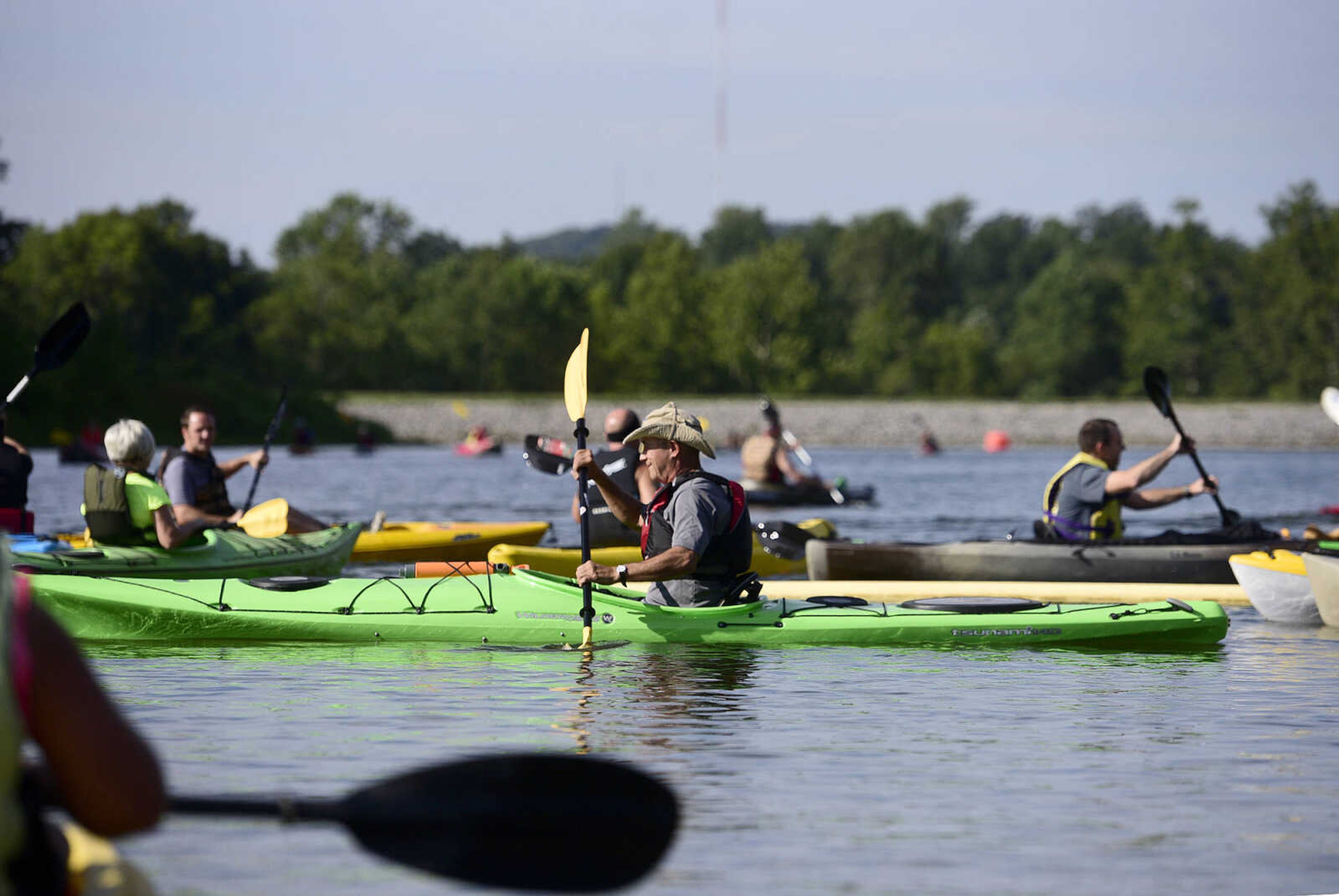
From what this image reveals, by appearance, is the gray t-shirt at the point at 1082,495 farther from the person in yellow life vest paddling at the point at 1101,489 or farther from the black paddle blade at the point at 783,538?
the black paddle blade at the point at 783,538

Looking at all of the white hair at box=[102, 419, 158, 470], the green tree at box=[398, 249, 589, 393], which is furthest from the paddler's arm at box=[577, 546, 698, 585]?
the green tree at box=[398, 249, 589, 393]

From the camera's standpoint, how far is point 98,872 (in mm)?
2811

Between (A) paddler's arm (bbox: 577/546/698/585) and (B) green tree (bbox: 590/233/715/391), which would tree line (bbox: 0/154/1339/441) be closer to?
(B) green tree (bbox: 590/233/715/391)

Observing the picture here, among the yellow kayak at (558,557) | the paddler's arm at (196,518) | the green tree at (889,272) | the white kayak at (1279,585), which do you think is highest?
the green tree at (889,272)

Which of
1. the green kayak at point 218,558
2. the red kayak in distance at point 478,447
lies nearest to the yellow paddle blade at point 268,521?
the green kayak at point 218,558

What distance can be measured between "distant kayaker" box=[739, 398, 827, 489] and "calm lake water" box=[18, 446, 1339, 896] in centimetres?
945

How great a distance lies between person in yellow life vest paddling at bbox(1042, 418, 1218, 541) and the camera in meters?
10.5

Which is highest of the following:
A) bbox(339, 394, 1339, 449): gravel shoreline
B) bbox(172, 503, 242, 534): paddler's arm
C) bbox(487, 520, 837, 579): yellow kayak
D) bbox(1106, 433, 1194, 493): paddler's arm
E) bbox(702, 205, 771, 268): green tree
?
bbox(702, 205, 771, 268): green tree

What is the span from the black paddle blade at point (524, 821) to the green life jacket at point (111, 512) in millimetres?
6724

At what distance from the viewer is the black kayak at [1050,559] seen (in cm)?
1109

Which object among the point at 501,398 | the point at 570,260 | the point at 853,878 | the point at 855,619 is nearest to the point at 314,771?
the point at 853,878

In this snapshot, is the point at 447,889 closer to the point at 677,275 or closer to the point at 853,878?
the point at 853,878

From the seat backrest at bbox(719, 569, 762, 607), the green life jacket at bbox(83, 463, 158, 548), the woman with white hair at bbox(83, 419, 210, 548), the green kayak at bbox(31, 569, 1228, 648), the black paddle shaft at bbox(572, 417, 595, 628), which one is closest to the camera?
the black paddle shaft at bbox(572, 417, 595, 628)

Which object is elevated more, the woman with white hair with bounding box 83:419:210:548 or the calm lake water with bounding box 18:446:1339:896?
the woman with white hair with bounding box 83:419:210:548
